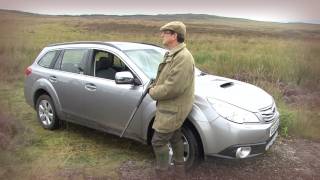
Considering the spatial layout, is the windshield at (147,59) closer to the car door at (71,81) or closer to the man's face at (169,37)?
the car door at (71,81)

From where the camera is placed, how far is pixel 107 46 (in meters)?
6.33

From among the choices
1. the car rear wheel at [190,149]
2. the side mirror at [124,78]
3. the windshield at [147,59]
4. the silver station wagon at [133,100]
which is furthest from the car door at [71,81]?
the car rear wheel at [190,149]

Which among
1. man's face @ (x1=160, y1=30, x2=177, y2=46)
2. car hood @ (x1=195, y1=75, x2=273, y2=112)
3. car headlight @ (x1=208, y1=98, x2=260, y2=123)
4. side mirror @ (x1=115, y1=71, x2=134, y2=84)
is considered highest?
man's face @ (x1=160, y1=30, x2=177, y2=46)

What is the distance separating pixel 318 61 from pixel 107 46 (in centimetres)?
529

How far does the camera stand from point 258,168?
5645 millimetres

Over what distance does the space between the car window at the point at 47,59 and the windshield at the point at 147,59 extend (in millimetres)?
1564

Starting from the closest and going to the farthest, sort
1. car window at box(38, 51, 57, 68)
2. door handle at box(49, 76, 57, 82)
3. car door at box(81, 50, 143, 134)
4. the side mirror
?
the side mirror → car door at box(81, 50, 143, 134) → door handle at box(49, 76, 57, 82) → car window at box(38, 51, 57, 68)

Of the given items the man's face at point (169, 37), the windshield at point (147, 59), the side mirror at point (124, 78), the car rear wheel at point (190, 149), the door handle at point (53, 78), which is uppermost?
the man's face at point (169, 37)

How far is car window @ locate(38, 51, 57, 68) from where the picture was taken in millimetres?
7152

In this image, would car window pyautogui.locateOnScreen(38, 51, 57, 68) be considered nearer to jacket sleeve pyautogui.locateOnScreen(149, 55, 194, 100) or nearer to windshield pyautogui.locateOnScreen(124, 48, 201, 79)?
windshield pyautogui.locateOnScreen(124, 48, 201, 79)

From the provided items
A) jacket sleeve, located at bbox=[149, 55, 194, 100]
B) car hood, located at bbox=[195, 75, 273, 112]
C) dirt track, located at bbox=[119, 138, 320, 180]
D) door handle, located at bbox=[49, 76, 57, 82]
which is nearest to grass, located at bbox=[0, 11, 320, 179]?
dirt track, located at bbox=[119, 138, 320, 180]

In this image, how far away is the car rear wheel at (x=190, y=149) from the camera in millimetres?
5109

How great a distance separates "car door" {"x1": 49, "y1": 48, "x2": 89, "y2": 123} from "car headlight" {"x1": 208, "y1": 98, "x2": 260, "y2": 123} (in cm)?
208

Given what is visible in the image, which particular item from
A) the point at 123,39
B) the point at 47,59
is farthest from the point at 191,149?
the point at 123,39
